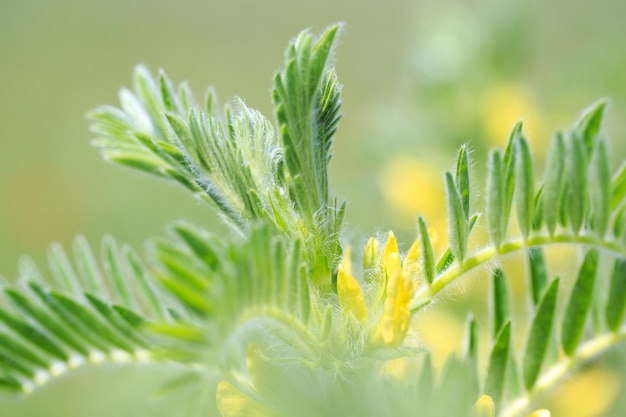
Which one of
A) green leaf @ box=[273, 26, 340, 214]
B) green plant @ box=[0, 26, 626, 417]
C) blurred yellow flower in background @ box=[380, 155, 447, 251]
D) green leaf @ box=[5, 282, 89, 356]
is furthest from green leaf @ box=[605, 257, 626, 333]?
blurred yellow flower in background @ box=[380, 155, 447, 251]

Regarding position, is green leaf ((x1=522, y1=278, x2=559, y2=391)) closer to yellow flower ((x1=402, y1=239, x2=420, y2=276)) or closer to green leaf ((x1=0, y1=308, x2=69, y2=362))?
yellow flower ((x1=402, y1=239, x2=420, y2=276))

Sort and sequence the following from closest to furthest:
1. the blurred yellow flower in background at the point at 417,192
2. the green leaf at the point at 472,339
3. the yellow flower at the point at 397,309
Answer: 1. the yellow flower at the point at 397,309
2. the green leaf at the point at 472,339
3. the blurred yellow flower in background at the point at 417,192

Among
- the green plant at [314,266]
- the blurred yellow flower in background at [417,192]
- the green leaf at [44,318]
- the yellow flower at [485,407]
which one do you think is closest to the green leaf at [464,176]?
the green plant at [314,266]

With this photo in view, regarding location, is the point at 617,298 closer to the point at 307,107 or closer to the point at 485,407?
the point at 485,407

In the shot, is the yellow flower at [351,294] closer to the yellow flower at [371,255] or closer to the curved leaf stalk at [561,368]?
the yellow flower at [371,255]

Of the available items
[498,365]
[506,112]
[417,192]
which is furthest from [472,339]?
[506,112]

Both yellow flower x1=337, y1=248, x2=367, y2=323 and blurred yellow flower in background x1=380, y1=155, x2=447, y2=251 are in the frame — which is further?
blurred yellow flower in background x1=380, y1=155, x2=447, y2=251
